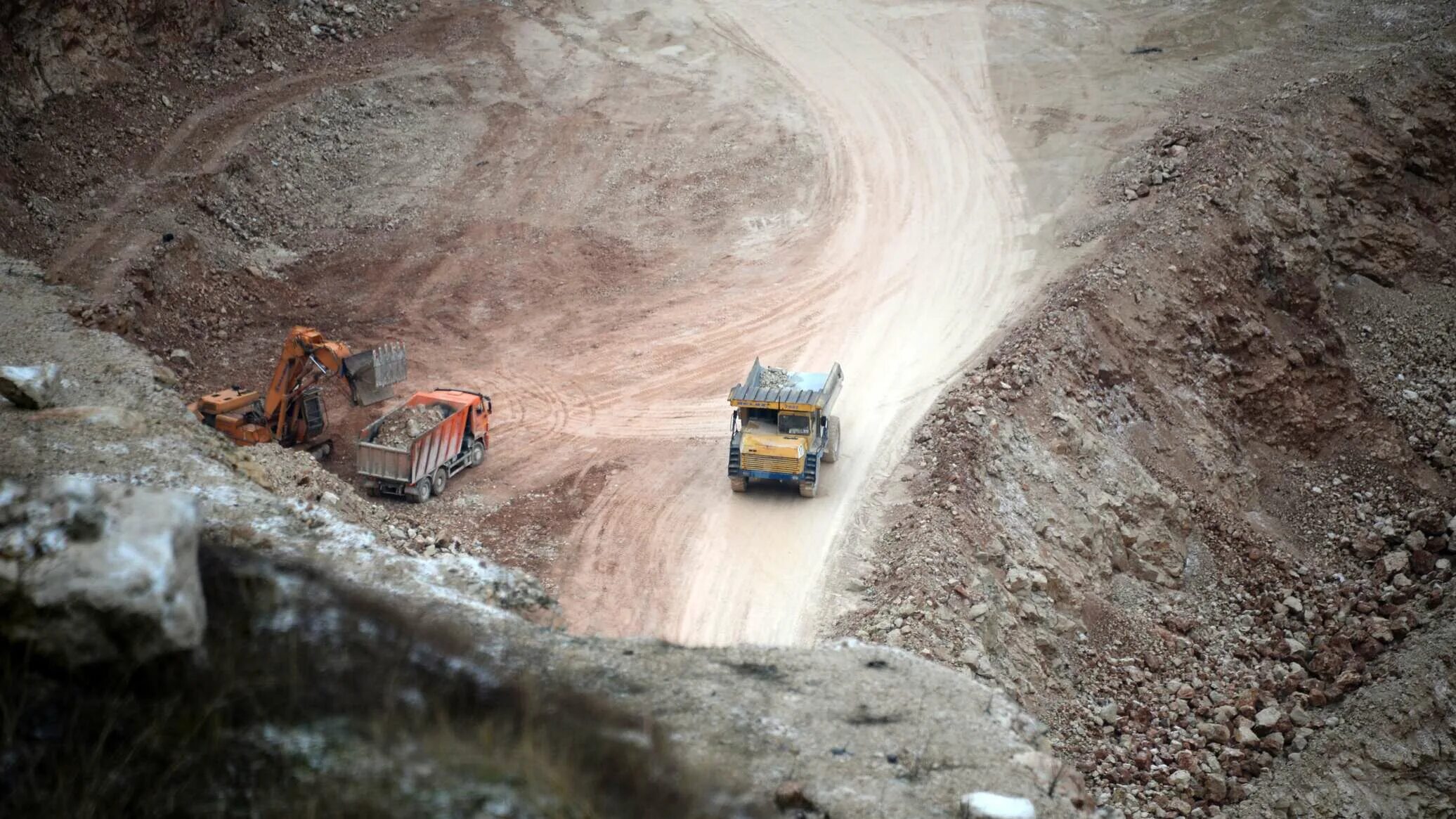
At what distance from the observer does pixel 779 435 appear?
19.8m

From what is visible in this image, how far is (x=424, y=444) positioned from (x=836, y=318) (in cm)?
1057

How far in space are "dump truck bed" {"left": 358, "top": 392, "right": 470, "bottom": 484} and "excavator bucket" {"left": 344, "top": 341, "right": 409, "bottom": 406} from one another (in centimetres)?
140

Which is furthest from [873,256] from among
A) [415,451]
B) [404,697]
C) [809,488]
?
[404,697]

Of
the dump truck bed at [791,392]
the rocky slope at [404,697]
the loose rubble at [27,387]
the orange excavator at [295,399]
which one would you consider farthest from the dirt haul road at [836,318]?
the loose rubble at [27,387]

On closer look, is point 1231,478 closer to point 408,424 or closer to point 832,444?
point 832,444

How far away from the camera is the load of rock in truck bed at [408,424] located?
20250 mm

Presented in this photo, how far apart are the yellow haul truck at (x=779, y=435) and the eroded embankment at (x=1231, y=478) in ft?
5.90

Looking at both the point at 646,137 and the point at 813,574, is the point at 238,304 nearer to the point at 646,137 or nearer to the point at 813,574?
the point at 646,137

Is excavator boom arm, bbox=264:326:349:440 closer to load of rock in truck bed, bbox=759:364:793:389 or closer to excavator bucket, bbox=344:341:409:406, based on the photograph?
excavator bucket, bbox=344:341:409:406

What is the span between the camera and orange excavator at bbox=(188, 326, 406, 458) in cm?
1984

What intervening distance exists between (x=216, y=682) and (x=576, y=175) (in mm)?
24591

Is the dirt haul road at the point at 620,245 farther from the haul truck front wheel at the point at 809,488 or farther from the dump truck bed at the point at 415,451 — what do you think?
the dump truck bed at the point at 415,451

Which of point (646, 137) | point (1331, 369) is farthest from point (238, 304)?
point (1331, 369)

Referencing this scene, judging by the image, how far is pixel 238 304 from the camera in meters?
25.4
